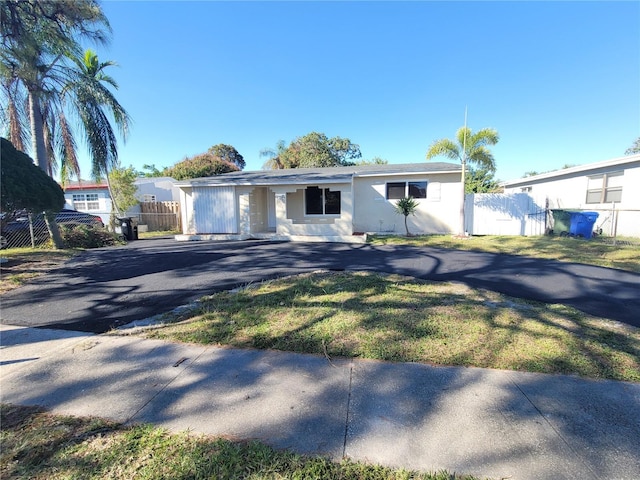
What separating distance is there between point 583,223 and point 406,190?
7.10 metres

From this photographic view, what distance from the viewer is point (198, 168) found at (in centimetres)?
2628

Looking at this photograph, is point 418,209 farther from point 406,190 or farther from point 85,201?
point 85,201

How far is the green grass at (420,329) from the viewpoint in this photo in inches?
123

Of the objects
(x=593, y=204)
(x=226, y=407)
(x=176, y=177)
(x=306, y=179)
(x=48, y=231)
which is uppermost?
(x=176, y=177)

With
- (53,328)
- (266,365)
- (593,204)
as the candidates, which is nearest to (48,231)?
(53,328)

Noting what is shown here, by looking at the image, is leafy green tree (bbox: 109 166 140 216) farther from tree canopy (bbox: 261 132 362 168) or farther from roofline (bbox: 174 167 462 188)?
tree canopy (bbox: 261 132 362 168)

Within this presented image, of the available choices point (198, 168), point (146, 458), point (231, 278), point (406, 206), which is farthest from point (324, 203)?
point (198, 168)

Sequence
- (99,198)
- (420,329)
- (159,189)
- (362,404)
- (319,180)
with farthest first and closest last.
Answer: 1. (159,189)
2. (99,198)
3. (319,180)
4. (420,329)
5. (362,404)

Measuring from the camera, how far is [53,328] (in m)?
4.10

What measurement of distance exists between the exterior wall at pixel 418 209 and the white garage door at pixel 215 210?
5.68 metres

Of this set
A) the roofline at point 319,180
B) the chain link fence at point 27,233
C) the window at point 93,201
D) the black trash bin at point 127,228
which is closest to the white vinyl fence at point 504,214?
the roofline at point 319,180

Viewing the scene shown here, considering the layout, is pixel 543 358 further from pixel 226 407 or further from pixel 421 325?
pixel 226 407

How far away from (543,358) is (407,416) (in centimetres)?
182

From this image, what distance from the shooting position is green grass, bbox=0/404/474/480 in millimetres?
1817
